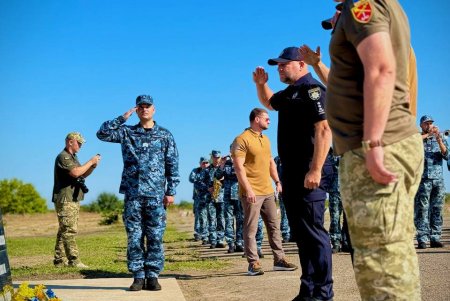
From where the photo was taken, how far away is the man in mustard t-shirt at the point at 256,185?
27.0ft

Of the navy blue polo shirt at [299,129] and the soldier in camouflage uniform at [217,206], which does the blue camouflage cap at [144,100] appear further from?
the soldier in camouflage uniform at [217,206]

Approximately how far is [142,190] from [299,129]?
241 cm

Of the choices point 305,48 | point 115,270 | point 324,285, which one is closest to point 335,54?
point 305,48

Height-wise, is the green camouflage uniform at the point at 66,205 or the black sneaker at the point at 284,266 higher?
the green camouflage uniform at the point at 66,205

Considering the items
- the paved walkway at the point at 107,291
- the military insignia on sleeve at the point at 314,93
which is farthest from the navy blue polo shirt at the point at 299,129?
the paved walkway at the point at 107,291

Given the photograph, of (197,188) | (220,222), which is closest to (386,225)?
(220,222)

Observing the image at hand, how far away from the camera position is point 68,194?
9.83 meters

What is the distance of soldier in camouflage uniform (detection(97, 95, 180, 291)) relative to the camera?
6.69 m

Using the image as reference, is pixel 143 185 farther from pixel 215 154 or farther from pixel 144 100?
pixel 215 154

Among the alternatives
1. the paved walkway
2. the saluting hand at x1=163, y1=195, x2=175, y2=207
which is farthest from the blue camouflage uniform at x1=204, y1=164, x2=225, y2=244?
the saluting hand at x1=163, y1=195, x2=175, y2=207

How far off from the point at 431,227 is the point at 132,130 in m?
7.10

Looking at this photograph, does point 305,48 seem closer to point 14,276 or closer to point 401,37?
point 401,37

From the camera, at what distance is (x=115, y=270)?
925 centimetres

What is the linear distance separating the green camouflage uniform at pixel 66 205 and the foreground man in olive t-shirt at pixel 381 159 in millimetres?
7608
